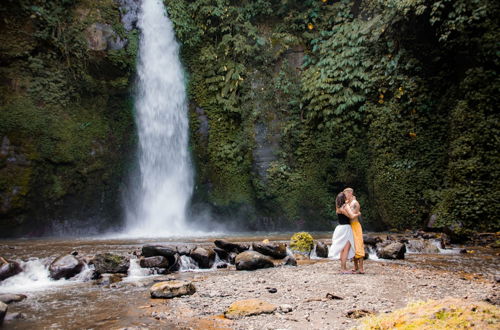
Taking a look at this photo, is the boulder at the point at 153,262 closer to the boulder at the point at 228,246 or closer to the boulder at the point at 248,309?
the boulder at the point at 228,246

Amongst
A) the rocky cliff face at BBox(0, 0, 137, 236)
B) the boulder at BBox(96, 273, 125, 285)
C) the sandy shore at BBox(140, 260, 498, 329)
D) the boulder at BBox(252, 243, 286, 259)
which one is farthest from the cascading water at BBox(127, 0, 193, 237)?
the sandy shore at BBox(140, 260, 498, 329)

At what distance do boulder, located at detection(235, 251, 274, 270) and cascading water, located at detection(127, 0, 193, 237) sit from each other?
8.05m

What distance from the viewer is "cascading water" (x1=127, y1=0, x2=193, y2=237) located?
15336mm

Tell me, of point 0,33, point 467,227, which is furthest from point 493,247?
point 0,33

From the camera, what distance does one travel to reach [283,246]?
810 cm

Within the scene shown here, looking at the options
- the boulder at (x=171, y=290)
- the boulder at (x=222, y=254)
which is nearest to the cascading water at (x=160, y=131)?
the boulder at (x=222, y=254)

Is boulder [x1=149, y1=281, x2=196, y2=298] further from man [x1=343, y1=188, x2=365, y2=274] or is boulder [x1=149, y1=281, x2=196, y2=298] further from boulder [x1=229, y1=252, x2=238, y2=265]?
man [x1=343, y1=188, x2=365, y2=274]

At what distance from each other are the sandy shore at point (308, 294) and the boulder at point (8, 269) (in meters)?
2.86

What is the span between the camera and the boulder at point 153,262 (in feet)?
23.1

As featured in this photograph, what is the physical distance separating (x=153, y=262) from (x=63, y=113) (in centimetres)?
985

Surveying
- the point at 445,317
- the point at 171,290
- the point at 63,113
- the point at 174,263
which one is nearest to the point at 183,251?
the point at 174,263

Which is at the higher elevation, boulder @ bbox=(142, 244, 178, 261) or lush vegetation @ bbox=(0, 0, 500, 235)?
lush vegetation @ bbox=(0, 0, 500, 235)

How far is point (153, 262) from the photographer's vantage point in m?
7.06

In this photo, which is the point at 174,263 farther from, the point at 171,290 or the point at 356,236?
the point at 356,236
